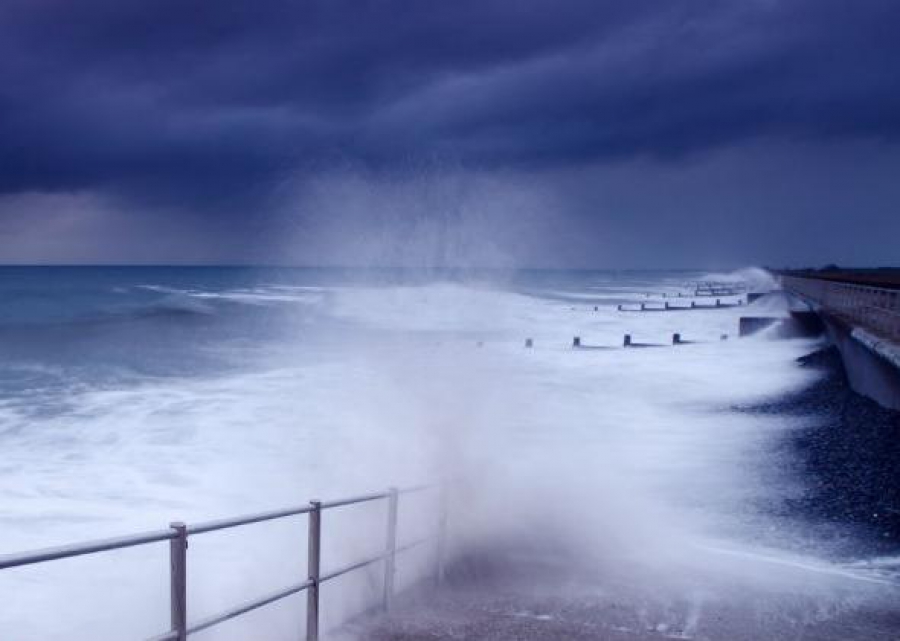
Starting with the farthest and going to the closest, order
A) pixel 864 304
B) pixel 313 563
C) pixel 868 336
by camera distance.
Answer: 1. pixel 864 304
2. pixel 868 336
3. pixel 313 563

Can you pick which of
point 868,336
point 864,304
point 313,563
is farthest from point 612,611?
point 864,304

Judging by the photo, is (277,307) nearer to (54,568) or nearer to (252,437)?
(252,437)

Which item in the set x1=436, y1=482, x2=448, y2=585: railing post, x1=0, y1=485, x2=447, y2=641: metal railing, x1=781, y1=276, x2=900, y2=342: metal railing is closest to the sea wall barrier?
x1=781, y1=276, x2=900, y2=342: metal railing

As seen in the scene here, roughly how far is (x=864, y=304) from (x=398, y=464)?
14338 mm

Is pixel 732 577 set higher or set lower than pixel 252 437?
higher

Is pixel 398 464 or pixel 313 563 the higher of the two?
pixel 313 563

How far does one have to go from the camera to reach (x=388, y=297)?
64125 mm

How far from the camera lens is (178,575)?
3.19 metres

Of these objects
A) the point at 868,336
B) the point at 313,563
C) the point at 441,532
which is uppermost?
the point at 868,336

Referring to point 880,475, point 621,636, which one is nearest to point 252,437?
point 880,475

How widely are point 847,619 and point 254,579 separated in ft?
15.8

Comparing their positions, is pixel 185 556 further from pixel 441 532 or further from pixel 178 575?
pixel 441 532

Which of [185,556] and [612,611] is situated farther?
[612,611]

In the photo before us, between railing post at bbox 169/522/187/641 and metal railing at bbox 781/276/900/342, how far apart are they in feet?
46.1
